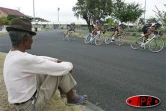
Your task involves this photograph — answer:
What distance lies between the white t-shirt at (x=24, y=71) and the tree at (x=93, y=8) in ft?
83.6

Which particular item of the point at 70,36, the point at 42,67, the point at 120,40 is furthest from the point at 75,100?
the point at 70,36

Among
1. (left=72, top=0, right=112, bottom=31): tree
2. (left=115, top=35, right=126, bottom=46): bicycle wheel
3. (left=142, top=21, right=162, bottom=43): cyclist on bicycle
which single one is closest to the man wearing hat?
(left=142, top=21, right=162, bottom=43): cyclist on bicycle

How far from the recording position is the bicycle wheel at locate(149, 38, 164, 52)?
34.4ft

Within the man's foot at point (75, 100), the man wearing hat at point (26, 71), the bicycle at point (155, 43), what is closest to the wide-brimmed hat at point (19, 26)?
the man wearing hat at point (26, 71)

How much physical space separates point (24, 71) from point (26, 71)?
0.07 feet

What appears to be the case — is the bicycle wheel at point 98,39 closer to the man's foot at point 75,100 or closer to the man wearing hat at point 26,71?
the man's foot at point 75,100

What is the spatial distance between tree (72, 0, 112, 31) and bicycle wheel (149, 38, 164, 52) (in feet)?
56.9

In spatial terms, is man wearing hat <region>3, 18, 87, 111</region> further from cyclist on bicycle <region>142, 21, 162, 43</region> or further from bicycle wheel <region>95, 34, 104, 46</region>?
bicycle wheel <region>95, 34, 104, 46</region>

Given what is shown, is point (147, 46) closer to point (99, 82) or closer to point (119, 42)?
point (119, 42)

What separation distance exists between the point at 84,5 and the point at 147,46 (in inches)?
742

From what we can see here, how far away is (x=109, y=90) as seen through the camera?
167 inches

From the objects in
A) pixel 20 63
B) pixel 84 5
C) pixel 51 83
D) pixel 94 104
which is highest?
pixel 84 5

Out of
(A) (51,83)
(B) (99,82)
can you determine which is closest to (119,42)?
(B) (99,82)

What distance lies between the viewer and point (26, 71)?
89.4 inches
